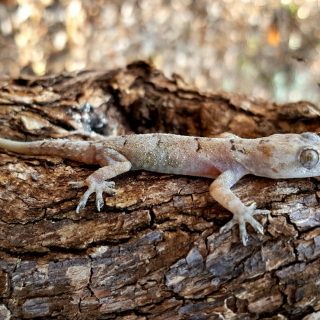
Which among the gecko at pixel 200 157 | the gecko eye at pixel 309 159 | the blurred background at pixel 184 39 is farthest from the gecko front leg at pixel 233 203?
the blurred background at pixel 184 39

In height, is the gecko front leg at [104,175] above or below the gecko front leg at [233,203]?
above

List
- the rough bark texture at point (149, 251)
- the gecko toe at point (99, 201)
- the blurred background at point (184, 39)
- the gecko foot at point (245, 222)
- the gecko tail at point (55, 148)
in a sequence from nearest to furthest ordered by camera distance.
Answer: the rough bark texture at point (149, 251), the gecko foot at point (245, 222), the gecko toe at point (99, 201), the gecko tail at point (55, 148), the blurred background at point (184, 39)

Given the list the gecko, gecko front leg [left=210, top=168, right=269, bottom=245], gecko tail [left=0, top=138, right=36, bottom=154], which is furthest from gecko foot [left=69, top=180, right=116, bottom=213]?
gecko front leg [left=210, top=168, right=269, bottom=245]

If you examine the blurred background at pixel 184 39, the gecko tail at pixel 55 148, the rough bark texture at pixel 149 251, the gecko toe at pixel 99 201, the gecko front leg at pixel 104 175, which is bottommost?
the rough bark texture at pixel 149 251

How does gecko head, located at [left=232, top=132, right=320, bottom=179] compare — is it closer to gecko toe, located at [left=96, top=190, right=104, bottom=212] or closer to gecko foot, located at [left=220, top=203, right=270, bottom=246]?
gecko foot, located at [left=220, top=203, right=270, bottom=246]

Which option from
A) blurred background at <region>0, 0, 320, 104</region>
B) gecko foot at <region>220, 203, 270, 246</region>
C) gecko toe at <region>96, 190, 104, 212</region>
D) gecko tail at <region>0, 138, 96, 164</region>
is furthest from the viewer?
blurred background at <region>0, 0, 320, 104</region>

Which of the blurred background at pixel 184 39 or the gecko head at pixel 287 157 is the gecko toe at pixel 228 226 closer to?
the gecko head at pixel 287 157

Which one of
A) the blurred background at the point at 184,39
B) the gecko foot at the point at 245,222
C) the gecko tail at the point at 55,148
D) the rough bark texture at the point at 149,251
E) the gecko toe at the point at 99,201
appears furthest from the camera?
the blurred background at the point at 184,39
